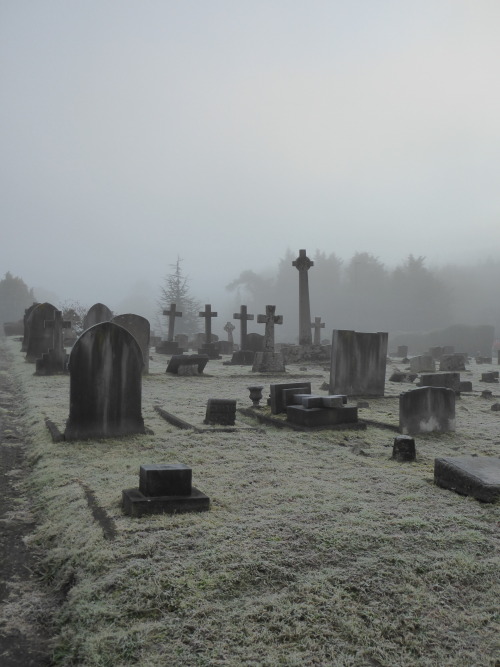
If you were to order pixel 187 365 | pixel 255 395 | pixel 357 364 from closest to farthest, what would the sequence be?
pixel 255 395 < pixel 357 364 < pixel 187 365

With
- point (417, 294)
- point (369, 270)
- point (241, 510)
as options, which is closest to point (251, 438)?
point (241, 510)

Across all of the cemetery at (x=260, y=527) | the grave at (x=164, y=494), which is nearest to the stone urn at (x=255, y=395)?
the cemetery at (x=260, y=527)

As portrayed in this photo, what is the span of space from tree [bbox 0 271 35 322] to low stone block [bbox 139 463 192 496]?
5957 centimetres

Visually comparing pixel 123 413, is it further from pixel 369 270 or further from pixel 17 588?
pixel 369 270

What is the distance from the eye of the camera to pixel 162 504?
4438mm

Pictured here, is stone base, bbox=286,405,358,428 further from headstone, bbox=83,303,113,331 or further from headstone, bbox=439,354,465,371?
headstone, bbox=439,354,465,371

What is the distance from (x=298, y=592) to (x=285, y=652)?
0.50 metres

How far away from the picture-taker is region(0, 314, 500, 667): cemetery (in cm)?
284

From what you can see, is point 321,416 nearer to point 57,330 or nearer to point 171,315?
point 57,330

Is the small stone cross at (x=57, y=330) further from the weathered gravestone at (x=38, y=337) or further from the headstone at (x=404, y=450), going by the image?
the headstone at (x=404, y=450)

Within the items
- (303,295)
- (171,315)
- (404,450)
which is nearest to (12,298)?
(171,315)

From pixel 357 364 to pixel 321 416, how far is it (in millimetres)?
4251

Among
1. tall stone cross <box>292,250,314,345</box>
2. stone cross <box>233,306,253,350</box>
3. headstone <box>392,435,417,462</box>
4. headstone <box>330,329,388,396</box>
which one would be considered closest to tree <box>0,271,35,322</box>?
stone cross <box>233,306,253,350</box>

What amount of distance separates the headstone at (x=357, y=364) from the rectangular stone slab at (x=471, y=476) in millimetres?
6427
